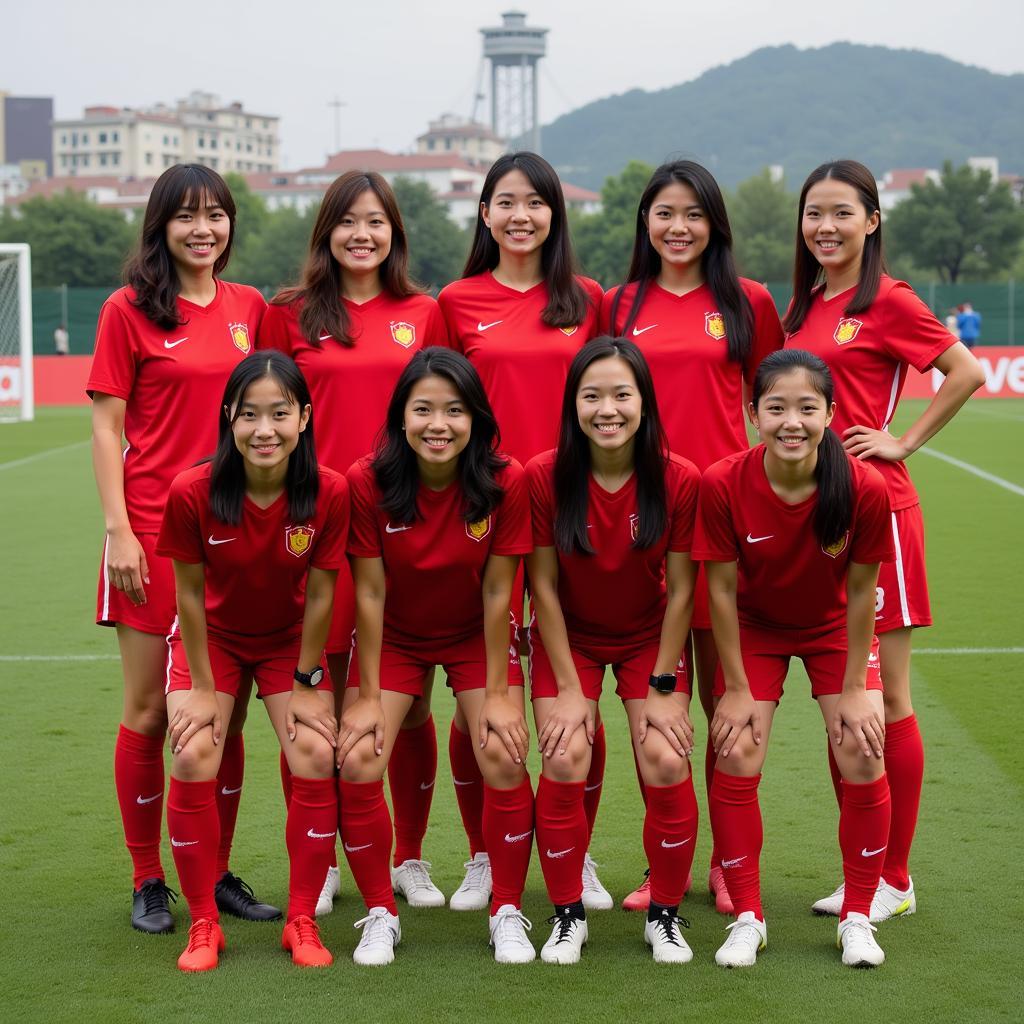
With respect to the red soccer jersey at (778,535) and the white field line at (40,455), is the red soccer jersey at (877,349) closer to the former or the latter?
the red soccer jersey at (778,535)

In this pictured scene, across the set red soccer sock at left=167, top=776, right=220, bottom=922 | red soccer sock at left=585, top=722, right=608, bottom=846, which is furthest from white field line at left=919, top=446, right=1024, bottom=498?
red soccer sock at left=167, top=776, right=220, bottom=922

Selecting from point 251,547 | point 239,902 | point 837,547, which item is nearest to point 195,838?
point 239,902

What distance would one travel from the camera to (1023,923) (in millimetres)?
3750

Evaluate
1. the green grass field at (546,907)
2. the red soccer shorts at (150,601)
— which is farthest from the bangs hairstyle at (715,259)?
the green grass field at (546,907)

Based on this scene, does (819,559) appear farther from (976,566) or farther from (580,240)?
(580,240)

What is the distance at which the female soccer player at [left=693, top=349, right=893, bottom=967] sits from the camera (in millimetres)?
Answer: 3604

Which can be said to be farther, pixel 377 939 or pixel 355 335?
pixel 355 335

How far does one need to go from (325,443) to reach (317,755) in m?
0.88

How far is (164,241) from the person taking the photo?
3965mm

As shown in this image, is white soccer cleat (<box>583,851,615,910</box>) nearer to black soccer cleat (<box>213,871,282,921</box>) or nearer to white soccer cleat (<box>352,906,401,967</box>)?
white soccer cleat (<box>352,906,401,967</box>)

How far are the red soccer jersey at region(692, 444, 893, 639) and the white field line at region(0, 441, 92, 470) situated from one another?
1386cm

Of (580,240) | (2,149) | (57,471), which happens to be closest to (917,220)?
(580,240)

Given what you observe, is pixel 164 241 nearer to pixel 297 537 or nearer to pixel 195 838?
pixel 297 537

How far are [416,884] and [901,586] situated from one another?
1.58 m
